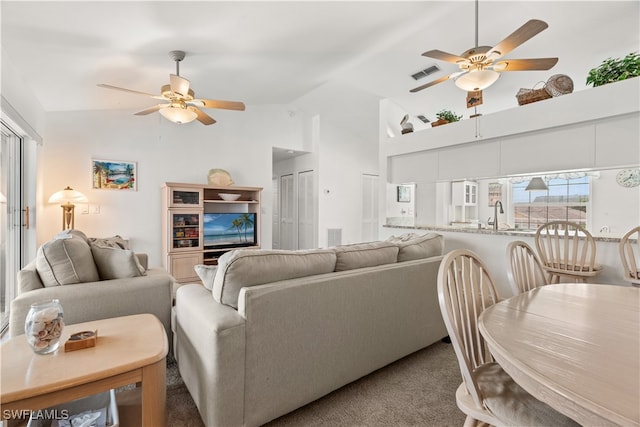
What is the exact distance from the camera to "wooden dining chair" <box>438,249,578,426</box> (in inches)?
37.0

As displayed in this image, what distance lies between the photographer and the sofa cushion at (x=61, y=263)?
1.84 metres

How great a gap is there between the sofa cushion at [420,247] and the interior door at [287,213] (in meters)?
4.48

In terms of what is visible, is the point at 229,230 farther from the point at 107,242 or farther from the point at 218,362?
the point at 218,362

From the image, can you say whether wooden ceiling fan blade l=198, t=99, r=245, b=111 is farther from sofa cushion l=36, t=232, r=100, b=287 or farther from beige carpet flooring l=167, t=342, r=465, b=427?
beige carpet flooring l=167, t=342, r=465, b=427

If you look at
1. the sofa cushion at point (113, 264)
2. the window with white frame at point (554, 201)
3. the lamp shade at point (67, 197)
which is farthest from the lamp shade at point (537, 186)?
the lamp shade at point (67, 197)

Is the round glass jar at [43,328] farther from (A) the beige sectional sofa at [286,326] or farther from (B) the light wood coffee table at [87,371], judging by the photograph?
(A) the beige sectional sofa at [286,326]

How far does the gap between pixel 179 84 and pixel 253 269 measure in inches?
83.1

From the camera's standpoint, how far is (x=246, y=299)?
4.61 feet

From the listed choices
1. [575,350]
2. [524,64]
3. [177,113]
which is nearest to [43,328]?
[575,350]

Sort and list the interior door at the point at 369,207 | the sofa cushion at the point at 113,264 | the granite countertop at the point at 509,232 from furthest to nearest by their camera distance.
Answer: the interior door at the point at 369,207
the granite countertop at the point at 509,232
the sofa cushion at the point at 113,264

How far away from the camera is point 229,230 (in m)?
4.90

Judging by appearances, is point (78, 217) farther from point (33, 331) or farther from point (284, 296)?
point (284, 296)

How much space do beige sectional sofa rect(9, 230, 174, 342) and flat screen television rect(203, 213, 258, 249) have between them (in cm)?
254

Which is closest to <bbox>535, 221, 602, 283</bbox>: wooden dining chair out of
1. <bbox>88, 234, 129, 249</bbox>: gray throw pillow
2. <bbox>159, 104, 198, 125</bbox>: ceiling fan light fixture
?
<bbox>159, 104, 198, 125</bbox>: ceiling fan light fixture
